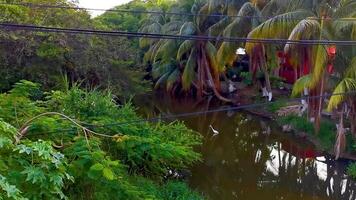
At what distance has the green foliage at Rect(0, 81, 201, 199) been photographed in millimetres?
3719

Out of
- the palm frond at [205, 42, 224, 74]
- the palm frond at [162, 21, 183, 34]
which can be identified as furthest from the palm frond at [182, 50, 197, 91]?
the palm frond at [162, 21, 183, 34]

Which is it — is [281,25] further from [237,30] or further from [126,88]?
[126,88]

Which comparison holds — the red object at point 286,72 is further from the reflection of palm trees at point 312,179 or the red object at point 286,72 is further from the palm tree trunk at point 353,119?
the reflection of palm trees at point 312,179

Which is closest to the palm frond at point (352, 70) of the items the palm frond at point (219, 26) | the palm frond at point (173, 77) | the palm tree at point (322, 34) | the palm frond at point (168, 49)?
the palm tree at point (322, 34)

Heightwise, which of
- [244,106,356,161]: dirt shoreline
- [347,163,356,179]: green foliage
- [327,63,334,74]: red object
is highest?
[327,63,334,74]: red object

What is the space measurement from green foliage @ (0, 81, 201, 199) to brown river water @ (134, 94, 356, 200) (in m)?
1.95

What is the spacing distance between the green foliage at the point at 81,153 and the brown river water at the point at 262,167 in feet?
6.41

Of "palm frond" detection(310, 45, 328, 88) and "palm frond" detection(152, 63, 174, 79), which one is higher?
"palm frond" detection(310, 45, 328, 88)

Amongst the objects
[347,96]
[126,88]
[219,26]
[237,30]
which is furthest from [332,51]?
[219,26]

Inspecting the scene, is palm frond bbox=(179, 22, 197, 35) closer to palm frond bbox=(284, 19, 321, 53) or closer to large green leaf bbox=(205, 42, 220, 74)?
large green leaf bbox=(205, 42, 220, 74)

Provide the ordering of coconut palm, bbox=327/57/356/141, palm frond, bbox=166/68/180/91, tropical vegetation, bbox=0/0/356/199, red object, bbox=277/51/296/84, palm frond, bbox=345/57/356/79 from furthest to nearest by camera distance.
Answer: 1. red object, bbox=277/51/296/84
2. palm frond, bbox=166/68/180/91
3. palm frond, bbox=345/57/356/79
4. coconut palm, bbox=327/57/356/141
5. tropical vegetation, bbox=0/0/356/199

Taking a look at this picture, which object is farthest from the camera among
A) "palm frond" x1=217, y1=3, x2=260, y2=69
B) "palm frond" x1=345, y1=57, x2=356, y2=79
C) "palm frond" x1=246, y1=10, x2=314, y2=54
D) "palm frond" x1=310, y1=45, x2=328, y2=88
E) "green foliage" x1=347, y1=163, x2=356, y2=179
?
"palm frond" x1=217, y1=3, x2=260, y2=69

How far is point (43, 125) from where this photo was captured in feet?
17.8

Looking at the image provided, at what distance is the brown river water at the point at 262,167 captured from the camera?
1003 cm
